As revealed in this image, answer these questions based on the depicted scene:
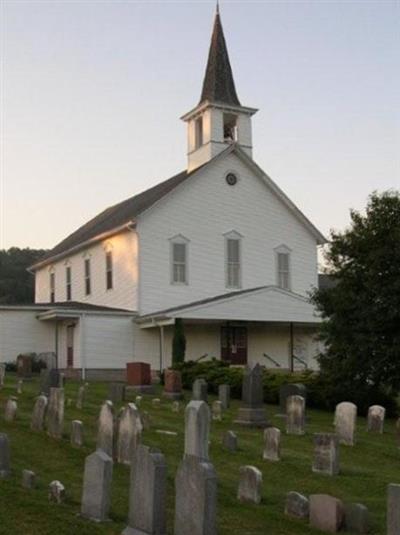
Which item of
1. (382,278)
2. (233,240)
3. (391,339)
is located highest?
(233,240)

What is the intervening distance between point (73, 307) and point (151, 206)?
5.48 metres

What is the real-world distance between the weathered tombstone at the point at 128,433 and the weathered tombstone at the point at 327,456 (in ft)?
9.71

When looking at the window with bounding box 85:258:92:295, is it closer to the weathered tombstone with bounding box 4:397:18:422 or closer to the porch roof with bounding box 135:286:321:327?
the porch roof with bounding box 135:286:321:327

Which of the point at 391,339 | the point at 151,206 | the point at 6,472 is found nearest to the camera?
the point at 6,472

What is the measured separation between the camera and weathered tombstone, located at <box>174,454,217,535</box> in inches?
354

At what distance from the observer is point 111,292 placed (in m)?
39.2

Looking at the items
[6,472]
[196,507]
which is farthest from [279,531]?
[6,472]

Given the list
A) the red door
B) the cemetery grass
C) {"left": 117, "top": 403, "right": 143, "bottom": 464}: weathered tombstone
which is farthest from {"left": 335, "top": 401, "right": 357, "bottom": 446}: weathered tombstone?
the red door

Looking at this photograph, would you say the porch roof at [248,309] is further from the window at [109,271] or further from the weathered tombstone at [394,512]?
the weathered tombstone at [394,512]

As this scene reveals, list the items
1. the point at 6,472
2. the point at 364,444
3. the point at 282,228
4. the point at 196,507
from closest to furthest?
the point at 196,507 < the point at 6,472 < the point at 364,444 < the point at 282,228

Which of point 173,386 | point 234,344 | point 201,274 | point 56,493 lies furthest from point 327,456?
point 234,344

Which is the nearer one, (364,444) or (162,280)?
(364,444)

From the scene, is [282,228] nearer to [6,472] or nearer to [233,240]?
[233,240]

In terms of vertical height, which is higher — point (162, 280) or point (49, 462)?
point (162, 280)
